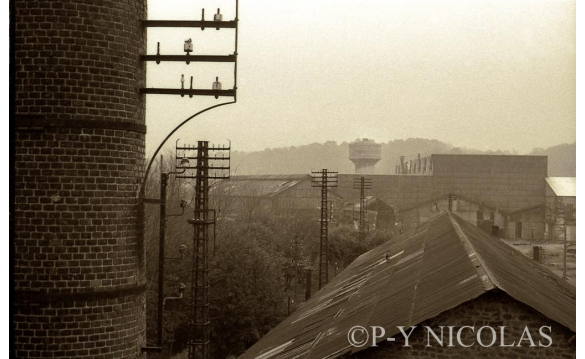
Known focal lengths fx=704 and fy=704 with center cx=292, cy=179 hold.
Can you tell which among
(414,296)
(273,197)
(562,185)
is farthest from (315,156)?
(414,296)

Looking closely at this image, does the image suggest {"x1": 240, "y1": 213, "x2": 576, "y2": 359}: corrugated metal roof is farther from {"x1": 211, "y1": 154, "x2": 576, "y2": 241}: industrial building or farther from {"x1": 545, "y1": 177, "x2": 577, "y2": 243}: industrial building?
{"x1": 211, "y1": 154, "x2": 576, "y2": 241}: industrial building

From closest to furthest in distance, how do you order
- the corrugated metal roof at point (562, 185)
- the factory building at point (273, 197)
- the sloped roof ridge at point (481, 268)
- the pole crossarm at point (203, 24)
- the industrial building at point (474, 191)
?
the sloped roof ridge at point (481, 268) → the pole crossarm at point (203, 24) → the corrugated metal roof at point (562, 185) → the industrial building at point (474, 191) → the factory building at point (273, 197)

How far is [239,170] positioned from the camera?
40.2 metres

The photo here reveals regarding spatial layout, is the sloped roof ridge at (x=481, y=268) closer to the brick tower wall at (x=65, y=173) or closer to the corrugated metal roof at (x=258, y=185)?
the brick tower wall at (x=65, y=173)

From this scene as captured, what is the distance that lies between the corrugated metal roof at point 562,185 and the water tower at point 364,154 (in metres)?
12.9

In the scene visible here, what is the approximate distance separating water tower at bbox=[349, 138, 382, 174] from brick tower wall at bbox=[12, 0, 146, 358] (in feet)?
114

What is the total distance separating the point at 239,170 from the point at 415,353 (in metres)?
33.3

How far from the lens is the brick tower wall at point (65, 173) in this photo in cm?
735

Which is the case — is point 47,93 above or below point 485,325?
above

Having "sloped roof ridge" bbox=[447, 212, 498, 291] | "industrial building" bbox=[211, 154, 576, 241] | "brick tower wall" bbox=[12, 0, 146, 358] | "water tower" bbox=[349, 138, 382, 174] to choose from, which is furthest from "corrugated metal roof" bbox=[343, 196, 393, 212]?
"brick tower wall" bbox=[12, 0, 146, 358]

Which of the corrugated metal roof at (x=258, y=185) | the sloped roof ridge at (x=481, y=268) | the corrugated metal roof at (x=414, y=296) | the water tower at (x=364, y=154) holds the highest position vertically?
the water tower at (x=364, y=154)

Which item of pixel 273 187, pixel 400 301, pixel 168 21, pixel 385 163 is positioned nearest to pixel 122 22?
pixel 168 21

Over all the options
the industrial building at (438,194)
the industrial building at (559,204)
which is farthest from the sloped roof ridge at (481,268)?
the industrial building at (438,194)

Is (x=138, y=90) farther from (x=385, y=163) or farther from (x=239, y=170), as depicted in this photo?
(x=385, y=163)
